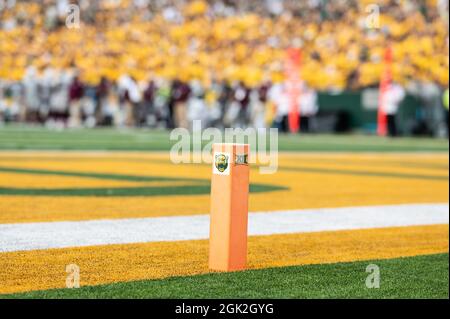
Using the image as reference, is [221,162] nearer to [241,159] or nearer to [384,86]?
[241,159]

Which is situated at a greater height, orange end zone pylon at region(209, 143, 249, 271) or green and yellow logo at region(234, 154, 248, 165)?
green and yellow logo at region(234, 154, 248, 165)

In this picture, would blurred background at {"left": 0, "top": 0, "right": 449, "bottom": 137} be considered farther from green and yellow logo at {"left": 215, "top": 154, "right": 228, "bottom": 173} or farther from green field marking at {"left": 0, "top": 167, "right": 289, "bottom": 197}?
green and yellow logo at {"left": 215, "top": 154, "right": 228, "bottom": 173}

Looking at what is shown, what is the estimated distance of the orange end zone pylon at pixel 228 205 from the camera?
317 inches

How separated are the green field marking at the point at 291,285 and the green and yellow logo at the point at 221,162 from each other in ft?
2.54

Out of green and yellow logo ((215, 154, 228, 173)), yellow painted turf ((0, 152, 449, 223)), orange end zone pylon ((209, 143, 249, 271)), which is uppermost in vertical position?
green and yellow logo ((215, 154, 228, 173))

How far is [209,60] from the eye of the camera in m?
53.8

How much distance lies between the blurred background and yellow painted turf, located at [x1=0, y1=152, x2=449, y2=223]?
21.3 meters

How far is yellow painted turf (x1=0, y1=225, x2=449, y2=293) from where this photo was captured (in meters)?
7.84

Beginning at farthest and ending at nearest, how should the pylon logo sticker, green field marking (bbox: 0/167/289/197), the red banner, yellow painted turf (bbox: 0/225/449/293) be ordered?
the red banner → green field marking (bbox: 0/167/289/197) → the pylon logo sticker → yellow painted turf (bbox: 0/225/449/293)

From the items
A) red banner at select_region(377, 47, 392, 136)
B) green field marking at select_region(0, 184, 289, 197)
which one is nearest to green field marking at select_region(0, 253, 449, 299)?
green field marking at select_region(0, 184, 289, 197)

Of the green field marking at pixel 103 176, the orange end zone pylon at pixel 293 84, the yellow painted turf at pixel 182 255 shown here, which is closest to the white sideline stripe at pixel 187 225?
the yellow painted turf at pixel 182 255
